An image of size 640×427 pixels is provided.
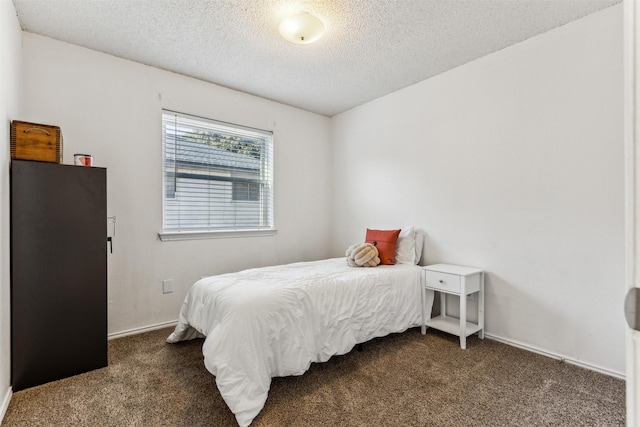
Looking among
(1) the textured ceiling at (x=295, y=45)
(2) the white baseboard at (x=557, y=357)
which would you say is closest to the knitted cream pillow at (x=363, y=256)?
(2) the white baseboard at (x=557, y=357)

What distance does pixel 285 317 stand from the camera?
77.8 inches

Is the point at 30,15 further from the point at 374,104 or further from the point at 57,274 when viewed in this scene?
the point at 374,104

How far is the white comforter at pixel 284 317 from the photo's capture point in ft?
5.69

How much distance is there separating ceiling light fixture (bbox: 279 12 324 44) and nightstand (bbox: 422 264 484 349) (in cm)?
211

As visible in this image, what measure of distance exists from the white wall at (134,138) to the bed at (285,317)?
604 mm

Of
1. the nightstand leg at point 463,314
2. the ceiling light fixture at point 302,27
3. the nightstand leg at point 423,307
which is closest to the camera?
the ceiling light fixture at point 302,27

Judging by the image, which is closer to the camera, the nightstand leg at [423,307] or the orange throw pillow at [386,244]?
the nightstand leg at [423,307]

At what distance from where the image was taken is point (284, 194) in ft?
12.8

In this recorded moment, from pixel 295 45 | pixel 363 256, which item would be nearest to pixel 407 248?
pixel 363 256

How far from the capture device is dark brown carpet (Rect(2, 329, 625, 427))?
168cm

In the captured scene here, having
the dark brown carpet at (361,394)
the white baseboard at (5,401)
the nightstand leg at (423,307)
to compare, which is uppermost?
the nightstand leg at (423,307)

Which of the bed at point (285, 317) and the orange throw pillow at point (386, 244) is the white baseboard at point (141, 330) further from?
the orange throw pillow at point (386, 244)

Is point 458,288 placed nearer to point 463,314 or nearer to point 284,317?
point 463,314

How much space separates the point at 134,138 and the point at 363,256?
7.71ft
